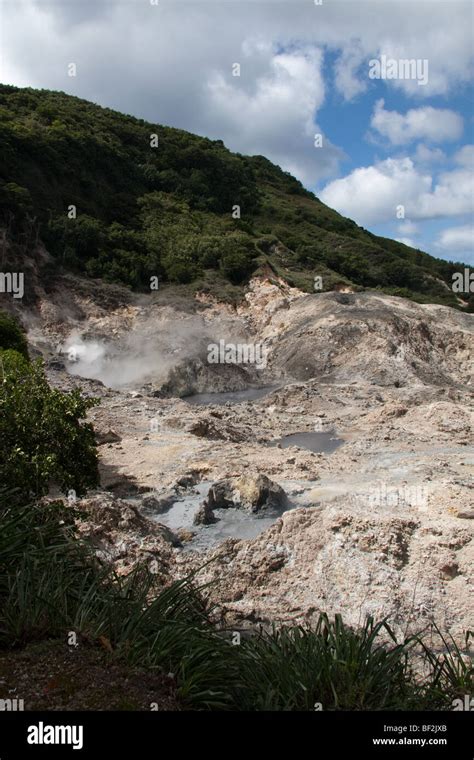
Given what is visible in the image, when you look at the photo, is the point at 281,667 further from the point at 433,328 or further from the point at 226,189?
the point at 226,189

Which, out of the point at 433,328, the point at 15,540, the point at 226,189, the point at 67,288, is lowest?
the point at 15,540

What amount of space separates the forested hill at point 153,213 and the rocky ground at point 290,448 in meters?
3.81

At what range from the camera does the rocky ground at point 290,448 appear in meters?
9.55

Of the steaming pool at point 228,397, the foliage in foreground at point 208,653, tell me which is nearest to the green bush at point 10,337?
the steaming pool at point 228,397

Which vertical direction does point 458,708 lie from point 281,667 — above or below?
below

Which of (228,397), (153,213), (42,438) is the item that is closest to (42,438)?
(42,438)

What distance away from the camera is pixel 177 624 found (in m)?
4.53

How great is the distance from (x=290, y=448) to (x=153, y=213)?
1449 inches

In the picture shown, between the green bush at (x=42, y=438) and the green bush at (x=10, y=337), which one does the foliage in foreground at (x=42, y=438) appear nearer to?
the green bush at (x=42, y=438)

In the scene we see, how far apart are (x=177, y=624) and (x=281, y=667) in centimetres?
77

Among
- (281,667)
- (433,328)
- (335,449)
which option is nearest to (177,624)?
(281,667)

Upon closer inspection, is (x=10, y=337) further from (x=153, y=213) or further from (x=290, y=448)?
(x=153, y=213)

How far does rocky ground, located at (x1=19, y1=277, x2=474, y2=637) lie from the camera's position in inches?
376

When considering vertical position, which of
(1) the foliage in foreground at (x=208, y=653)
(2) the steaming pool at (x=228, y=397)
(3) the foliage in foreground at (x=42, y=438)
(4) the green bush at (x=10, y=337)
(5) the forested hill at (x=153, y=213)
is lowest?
(1) the foliage in foreground at (x=208, y=653)
